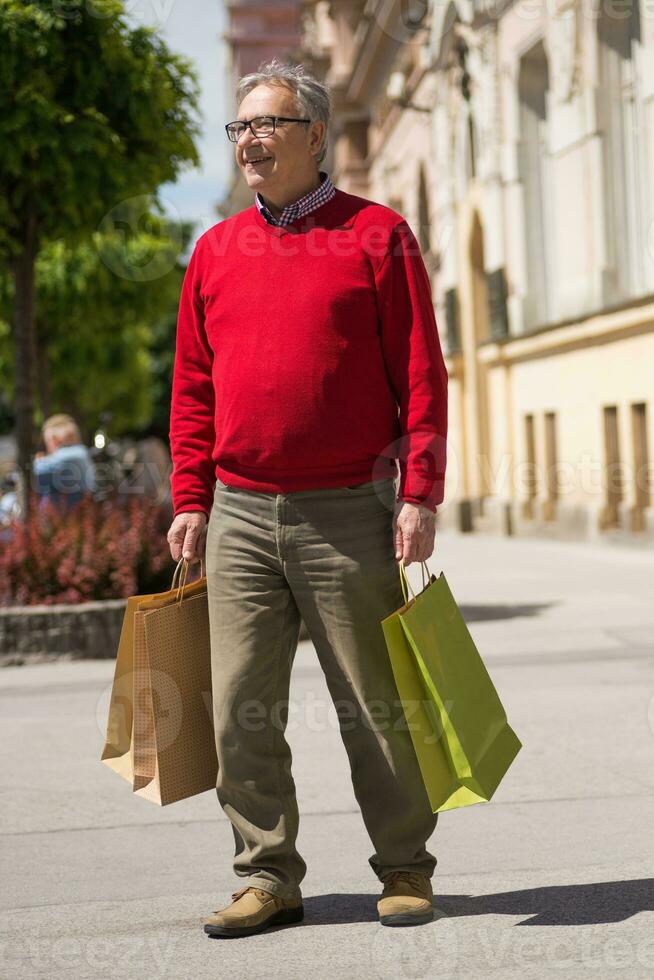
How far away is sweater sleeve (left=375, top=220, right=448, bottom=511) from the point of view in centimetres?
432

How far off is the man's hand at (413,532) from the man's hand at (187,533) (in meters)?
0.54

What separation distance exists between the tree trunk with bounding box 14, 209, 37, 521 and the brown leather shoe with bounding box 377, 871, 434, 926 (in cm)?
934

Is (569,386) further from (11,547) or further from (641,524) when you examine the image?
(11,547)

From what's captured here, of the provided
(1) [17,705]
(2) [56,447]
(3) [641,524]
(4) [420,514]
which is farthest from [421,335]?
(3) [641,524]

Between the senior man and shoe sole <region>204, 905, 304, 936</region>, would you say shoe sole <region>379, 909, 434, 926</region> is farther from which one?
shoe sole <region>204, 905, 304, 936</region>

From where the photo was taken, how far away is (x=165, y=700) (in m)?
4.43

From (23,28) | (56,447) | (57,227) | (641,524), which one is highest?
(23,28)

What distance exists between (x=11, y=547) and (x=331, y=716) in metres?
3.81

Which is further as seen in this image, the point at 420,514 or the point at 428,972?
the point at 420,514

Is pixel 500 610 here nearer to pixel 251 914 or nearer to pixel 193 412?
pixel 193 412

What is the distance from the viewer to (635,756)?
6734mm

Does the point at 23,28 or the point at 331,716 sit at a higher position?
the point at 23,28

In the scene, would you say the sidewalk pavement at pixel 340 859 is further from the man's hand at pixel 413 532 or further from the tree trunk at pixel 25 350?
the tree trunk at pixel 25 350

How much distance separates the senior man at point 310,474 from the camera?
4309mm
